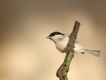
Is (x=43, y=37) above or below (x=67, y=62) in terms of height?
above

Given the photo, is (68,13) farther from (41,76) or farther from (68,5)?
(41,76)

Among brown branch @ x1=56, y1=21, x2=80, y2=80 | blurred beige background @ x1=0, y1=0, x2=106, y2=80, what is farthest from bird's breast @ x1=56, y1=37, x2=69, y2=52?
blurred beige background @ x1=0, y1=0, x2=106, y2=80

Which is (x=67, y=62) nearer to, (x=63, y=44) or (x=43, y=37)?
(x=63, y=44)

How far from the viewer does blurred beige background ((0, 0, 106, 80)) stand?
4.17 feet

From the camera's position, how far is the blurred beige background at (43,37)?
127 cm

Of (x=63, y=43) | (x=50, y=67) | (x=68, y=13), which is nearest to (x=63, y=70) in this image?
(x=63, y=43)

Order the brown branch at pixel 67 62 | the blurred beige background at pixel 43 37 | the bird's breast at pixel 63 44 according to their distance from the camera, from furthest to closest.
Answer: the blurred beige background at pixel 43 37 → the bird's breast at pixel 63 44 → the brown branch at pixel 67 62

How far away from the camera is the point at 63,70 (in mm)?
759

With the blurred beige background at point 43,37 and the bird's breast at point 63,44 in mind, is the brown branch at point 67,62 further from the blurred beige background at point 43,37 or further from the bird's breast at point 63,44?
the blurred beige background at point 43,37

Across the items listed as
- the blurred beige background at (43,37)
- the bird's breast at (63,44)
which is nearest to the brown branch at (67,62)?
the bird's breast at (63,44)

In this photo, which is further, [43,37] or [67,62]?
[43,37]

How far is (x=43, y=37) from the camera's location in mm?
1301

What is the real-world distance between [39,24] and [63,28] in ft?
0.56

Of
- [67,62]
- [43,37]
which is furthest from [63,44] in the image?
[43,37]
